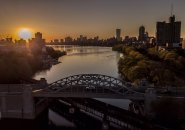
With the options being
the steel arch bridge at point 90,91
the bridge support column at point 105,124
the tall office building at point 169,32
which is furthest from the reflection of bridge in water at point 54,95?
the tall office building at point 169,32

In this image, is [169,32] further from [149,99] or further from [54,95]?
[54,95]

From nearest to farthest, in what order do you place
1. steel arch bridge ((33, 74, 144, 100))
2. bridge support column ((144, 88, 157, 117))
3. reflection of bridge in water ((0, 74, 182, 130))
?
bridge support column ((144, 88, 157, 117)) < reflection of bridge in water ((0, 74, 182, 130)) < steel arch bridge ((33, 74, 144, 100))

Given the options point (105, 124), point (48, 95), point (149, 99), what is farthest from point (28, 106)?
point (149, 99)

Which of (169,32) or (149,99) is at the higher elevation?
(169,32)

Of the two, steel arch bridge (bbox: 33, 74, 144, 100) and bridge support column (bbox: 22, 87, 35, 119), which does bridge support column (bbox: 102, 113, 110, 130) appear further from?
bridge support column (bbox: 22, 87, 35, 119)

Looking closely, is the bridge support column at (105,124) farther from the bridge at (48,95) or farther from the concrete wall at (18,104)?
the concrete wall at (18,104)

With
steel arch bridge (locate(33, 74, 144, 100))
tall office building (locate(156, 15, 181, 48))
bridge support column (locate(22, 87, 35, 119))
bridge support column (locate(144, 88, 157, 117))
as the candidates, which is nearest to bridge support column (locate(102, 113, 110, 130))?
steel arch bridge (locate(33, 74, 144, 100))

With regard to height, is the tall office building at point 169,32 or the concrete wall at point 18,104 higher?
the tall office building at point 169,32

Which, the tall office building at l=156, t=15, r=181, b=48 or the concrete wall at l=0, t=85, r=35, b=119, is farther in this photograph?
the tall office building at l=156, t=15, r=181, b=48

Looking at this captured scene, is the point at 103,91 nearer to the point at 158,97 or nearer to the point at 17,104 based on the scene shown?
the point at 158,97
